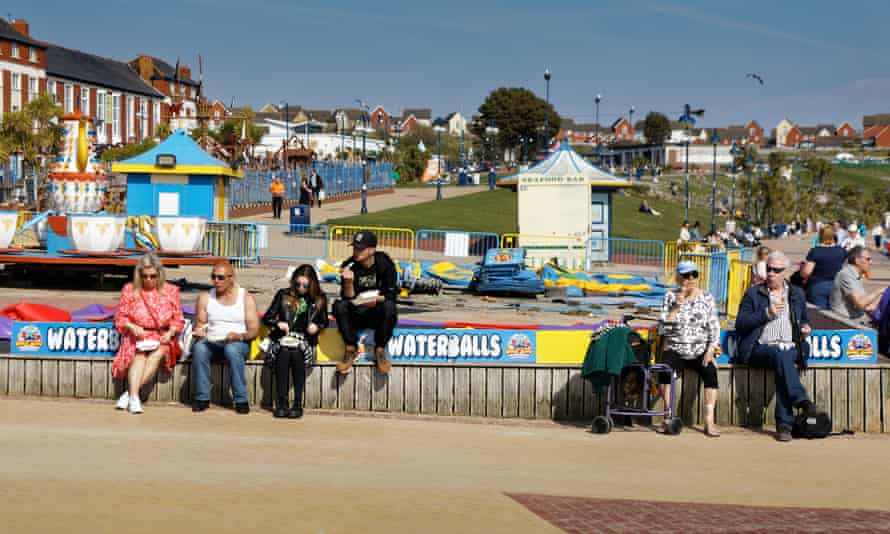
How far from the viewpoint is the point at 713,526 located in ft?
22.9

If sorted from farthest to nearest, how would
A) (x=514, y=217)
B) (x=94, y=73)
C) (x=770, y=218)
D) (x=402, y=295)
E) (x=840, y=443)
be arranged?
1. (x=770, y=218)
2. (x=94, y=73)
3. (x=514, y=217)
4. (x=402, y=295)
5. (x=840, y=443)

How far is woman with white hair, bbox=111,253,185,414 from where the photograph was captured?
10.7 metres

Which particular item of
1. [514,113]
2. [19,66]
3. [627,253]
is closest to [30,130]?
[19,66]

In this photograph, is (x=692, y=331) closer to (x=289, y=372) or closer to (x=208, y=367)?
(x=289, y=372)

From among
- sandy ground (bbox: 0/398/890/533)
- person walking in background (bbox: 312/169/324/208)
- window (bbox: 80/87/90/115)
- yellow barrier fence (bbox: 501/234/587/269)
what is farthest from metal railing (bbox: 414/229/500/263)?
window (bbox: 80/87/90/115)

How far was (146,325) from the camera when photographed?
35.2 ft

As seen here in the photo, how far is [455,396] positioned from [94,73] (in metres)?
84.6

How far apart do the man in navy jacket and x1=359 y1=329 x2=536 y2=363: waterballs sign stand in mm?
2122

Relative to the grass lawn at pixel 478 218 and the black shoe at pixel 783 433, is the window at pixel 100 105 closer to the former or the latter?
the grass lawn at pixel 478 218

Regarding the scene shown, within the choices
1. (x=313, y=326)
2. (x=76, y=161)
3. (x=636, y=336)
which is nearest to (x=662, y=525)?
(x=636, y=336)

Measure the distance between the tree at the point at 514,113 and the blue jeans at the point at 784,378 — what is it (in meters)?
121

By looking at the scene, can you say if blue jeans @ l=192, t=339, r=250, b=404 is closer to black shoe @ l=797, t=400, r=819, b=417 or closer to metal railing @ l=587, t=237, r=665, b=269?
black shoe @ l=797, t=400, r=819, b=417

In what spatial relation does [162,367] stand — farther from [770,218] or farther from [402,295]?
[770,218]

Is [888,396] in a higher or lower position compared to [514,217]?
lower
